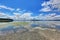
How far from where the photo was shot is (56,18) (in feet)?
5.28

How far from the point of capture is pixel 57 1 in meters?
1.63

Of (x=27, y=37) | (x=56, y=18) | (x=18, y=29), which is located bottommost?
(x=27, y=37)

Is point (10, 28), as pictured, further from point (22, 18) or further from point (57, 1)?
point (57, 1)

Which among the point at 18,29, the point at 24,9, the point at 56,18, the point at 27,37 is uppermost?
the point at 24,9

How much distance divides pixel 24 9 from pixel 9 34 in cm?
38

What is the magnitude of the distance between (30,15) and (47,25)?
261mm

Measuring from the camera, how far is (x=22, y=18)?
5.30 feet

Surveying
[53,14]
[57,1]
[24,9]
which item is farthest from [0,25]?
[57,1]

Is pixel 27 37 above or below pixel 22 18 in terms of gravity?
below

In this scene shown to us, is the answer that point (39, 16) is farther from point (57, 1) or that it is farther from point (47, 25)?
point (57, 1)

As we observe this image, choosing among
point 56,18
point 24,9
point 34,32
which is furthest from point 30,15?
point 56,18

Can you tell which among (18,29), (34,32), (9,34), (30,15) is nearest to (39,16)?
(30,15)

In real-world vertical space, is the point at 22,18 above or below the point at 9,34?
above

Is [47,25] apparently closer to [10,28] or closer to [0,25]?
[10,28]
